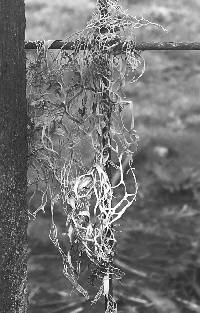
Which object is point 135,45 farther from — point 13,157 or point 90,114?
point 13,157

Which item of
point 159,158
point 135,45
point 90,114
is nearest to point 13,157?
point 90,114

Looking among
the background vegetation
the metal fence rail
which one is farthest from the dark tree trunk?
the background vegetation

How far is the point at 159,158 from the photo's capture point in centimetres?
311

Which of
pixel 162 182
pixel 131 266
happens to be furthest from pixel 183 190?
pixel 131 266

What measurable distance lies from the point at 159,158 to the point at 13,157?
86.0 inches

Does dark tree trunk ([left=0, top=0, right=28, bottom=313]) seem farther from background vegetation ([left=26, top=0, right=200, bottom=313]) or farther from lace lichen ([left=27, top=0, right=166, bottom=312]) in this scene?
background vegetation ([left=26, top=0, right=200, bottom=313])

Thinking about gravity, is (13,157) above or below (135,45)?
below

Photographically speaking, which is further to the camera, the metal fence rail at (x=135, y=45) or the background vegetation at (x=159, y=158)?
the background vegetation at (x=159, y=158)

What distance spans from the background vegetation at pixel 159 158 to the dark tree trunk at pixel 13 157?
1.68 meters

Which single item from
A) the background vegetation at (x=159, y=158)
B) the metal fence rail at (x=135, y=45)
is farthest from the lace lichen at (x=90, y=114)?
the background vegetation at (x=159, y=158)

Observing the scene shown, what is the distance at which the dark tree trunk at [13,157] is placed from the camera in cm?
93

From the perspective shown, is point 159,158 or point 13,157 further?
point 159,158

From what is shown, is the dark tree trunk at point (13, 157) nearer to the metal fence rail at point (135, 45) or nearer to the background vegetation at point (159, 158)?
the metal fence rail at point (135, 45)

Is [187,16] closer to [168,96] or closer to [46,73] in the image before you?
[168,96]
